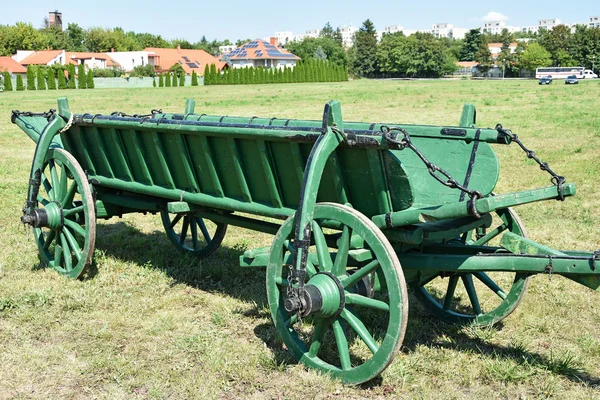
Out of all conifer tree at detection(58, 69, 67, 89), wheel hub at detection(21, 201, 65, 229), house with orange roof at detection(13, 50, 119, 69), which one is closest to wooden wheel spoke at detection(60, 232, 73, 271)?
wheel hub at detection(21, 201, 65, 229)

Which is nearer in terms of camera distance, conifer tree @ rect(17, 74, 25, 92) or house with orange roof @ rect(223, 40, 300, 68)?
conifer tree @ rect(17, 74, 25, 92)

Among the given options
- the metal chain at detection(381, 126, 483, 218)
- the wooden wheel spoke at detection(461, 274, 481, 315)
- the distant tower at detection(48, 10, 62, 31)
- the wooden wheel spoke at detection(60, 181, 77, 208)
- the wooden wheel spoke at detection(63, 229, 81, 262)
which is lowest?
the wooden wheel spoke at detection(461, 274, 481, 315)

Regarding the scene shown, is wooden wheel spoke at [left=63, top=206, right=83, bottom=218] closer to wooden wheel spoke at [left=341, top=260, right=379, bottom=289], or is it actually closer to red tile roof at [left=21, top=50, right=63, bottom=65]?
wooden wheel spoke at [left=341, top=260, right=379, bottom=289]

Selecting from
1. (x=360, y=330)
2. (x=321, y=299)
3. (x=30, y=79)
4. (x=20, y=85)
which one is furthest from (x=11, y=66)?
(x=360, y=330)

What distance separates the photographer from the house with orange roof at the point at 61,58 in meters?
102

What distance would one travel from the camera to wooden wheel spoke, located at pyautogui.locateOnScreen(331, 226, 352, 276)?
4.15m

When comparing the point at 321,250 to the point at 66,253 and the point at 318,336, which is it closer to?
the point at 318,336

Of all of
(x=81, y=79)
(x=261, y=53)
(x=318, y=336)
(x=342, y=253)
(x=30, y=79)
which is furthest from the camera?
(x=261, y=53)

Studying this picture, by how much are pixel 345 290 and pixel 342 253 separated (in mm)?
216

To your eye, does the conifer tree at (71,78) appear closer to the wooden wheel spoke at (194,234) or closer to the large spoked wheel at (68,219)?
the wooden wheel spoke at (194,234)

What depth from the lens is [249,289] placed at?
241 inches

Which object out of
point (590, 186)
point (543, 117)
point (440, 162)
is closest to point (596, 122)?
point (543, 117)

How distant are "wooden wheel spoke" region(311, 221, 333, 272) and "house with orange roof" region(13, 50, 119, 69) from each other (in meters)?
103

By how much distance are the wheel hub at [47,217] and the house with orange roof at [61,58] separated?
10014 cm
